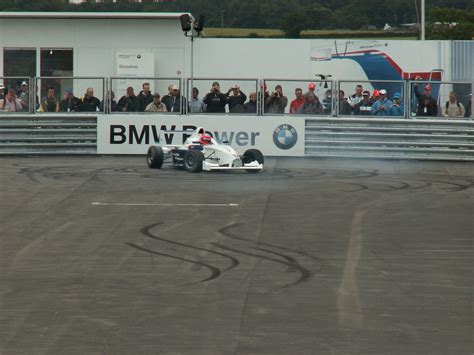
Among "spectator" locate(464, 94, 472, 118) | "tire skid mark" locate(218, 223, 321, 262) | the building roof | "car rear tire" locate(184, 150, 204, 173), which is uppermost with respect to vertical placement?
the building roof

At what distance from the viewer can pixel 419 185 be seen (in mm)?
19297

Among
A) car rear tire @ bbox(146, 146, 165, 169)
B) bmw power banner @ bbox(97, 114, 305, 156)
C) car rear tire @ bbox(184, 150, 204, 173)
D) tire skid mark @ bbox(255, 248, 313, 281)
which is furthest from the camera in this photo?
bmw power banner @ bbox(97, 114, 305, 156)

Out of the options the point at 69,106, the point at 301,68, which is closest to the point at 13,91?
the point at 69,106

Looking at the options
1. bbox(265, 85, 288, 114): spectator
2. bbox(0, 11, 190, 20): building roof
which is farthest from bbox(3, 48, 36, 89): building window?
bbox(265, 85, 288, 114): spectator

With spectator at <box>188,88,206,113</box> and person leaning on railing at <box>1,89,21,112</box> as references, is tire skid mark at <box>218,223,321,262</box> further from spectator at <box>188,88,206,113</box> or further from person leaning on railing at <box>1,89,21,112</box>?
person leaning on railing at <box>1,89,21,112</box>

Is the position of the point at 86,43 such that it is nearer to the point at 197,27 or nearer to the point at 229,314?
the point at 197,27

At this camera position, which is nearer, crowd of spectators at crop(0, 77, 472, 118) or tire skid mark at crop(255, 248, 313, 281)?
tire skid mark at crop(255, 248, 313, 281)

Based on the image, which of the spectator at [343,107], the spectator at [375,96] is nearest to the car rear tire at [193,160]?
the spectator at [343,107]

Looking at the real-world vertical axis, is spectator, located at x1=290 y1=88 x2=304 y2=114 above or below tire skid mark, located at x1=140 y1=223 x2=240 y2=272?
above

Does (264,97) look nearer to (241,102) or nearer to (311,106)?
(241,102)

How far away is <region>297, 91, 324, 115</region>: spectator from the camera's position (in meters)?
24.4

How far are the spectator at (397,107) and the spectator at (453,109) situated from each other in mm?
936

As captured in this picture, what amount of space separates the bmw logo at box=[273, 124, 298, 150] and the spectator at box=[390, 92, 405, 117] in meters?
2.23

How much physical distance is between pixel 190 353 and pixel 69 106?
1738 centimetres
